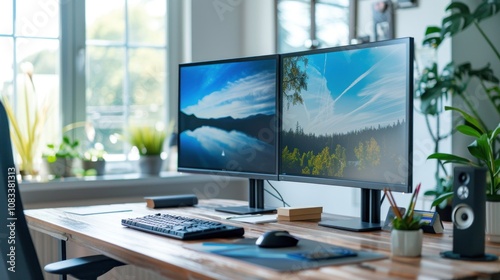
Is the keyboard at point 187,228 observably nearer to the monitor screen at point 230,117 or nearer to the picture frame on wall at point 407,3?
the monitor screen at point 230,117

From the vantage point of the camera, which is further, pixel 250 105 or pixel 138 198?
pixel 138 198

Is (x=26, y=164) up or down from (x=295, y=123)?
down

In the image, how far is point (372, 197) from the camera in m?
2.01

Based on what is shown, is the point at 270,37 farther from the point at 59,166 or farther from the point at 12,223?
the point at 12,223

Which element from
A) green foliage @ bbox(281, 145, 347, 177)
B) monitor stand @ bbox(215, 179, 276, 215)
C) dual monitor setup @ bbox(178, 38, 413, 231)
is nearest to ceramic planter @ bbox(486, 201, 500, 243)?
dual monitor setup @ bbox(178, 38, 413, 231)

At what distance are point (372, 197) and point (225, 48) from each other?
7.29 feet

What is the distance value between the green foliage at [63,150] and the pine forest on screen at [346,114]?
1.61 metres

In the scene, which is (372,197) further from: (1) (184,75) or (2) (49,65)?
(2) (49,65)

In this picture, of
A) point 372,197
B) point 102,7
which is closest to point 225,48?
point 102,7

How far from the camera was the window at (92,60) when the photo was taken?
358 centimetres

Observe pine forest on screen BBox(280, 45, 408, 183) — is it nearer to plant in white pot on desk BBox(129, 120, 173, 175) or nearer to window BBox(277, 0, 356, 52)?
window BBox(277, 0, 356, 52)

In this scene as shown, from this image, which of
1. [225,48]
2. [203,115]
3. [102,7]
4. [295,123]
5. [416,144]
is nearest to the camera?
[295,123]

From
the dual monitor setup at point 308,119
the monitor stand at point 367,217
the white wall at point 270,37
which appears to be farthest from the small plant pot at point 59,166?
the monitor stand at point 367,217

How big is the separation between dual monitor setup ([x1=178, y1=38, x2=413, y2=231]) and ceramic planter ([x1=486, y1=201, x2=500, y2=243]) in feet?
0.66
